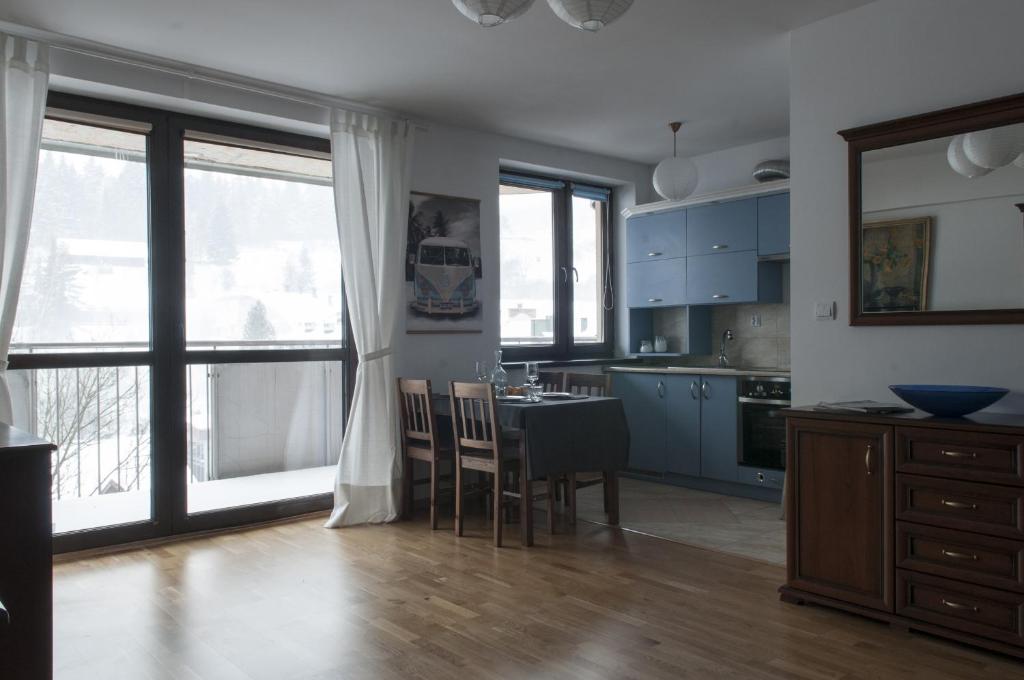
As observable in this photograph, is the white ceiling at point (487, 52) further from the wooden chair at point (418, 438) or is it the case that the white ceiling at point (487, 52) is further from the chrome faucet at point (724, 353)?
the wooden chair at point (418, 438)

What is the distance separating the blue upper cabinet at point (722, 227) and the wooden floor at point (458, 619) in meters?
2.44

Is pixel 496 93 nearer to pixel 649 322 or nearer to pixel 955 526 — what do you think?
pixel 649 322

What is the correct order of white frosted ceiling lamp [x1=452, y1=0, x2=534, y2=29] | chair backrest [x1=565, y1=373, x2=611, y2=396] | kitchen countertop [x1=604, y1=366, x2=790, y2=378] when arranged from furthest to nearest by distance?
kitchen countertop [x1=604, y1=366, x2=790, y2=378] → chair backrest [x1=565, y1=373, x2=611, y2=396] → white frosted ceiling lamp [x1=452, y1=0, x2=534, y2=29]

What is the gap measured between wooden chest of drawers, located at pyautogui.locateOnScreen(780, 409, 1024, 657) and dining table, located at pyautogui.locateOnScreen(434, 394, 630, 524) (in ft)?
4.27

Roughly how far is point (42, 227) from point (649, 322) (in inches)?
177

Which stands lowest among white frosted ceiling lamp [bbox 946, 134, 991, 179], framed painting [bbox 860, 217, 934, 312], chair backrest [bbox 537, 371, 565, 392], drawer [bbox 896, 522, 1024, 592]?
drawer [bbox 896, 522, 1024, 592]

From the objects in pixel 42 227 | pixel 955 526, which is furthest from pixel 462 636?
pixel 42 227

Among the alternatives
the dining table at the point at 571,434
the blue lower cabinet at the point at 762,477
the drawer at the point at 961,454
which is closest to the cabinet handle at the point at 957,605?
the drawer at the point at 961,454

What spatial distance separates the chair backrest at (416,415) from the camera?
440 centimetres

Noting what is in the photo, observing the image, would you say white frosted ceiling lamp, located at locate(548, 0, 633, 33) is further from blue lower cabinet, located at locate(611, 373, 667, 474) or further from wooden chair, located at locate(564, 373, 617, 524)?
blue lower cabinet, located at locate(611, 373, 667, 474)

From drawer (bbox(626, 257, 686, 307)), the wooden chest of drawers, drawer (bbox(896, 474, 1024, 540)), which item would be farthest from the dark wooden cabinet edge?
drawer (bbox(626, 257, 686, 307))

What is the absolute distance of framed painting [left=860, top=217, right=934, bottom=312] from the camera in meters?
3.19

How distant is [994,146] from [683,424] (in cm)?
298

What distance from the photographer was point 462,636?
2.81 metres
